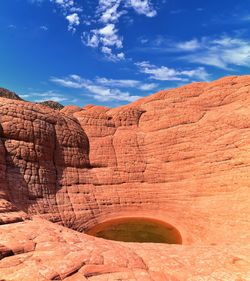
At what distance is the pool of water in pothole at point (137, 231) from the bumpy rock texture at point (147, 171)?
1.09 meters

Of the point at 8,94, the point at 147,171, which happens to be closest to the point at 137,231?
the point at 147,171

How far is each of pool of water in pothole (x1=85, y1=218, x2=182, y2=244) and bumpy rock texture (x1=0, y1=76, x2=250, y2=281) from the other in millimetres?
1090

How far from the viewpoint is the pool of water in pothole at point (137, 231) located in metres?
25.8

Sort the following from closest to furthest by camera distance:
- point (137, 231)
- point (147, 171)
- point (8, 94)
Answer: point (137, 231) < point (147, 171) < point (8, 94)

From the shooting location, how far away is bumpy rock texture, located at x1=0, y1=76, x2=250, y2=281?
14.3 metres

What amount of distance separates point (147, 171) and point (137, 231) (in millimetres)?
9643

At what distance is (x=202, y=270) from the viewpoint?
1166 cm

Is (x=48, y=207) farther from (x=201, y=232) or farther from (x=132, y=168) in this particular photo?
(x=201, y=232)

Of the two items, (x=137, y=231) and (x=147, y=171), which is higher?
(x=147, y=171)

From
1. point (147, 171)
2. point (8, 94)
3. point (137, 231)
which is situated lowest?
point (137, 231)

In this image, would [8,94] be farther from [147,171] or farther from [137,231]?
[137,231]

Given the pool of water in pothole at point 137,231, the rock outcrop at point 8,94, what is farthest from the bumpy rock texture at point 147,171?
the rock outcrop at point 8,94

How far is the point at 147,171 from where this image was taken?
35.7m

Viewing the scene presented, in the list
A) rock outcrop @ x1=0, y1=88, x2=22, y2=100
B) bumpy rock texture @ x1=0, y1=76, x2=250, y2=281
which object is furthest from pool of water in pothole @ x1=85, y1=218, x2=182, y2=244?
rock outcrop @ x1=0, y1=88, x2=22, y2=100
